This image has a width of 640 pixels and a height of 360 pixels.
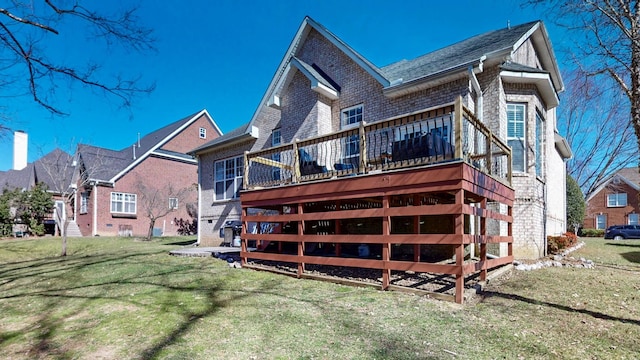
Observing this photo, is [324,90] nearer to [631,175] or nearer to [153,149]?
[153,149]

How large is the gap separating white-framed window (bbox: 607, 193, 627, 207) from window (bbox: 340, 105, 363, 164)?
33252 millimetres

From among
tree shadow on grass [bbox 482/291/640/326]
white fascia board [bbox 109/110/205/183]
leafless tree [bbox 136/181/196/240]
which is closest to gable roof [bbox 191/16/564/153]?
tree shadow on grass [bbox 482/291/640/326]

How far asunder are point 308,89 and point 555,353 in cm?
1065

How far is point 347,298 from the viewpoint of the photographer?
230 inches

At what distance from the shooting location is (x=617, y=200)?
3312 cm

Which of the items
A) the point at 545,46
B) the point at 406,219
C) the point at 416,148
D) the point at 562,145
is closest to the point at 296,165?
the point at 416,148

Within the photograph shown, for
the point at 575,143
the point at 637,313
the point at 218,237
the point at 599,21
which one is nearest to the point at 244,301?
the point at 637,313

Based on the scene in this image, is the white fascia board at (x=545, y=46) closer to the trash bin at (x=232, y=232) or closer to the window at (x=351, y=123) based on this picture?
the window at (x=351, y=123)

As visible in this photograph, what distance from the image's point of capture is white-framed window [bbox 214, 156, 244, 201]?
51.4ft

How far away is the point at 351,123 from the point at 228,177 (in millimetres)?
6782

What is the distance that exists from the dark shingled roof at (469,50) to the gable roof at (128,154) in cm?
2049

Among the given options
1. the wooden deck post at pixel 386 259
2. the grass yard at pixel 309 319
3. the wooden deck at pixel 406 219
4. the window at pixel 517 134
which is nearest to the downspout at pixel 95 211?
the grass yard at pixel 309 319

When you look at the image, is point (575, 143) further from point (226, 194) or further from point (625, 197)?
point (226, 194)

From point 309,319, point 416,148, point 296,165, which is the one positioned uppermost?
point 416,148
